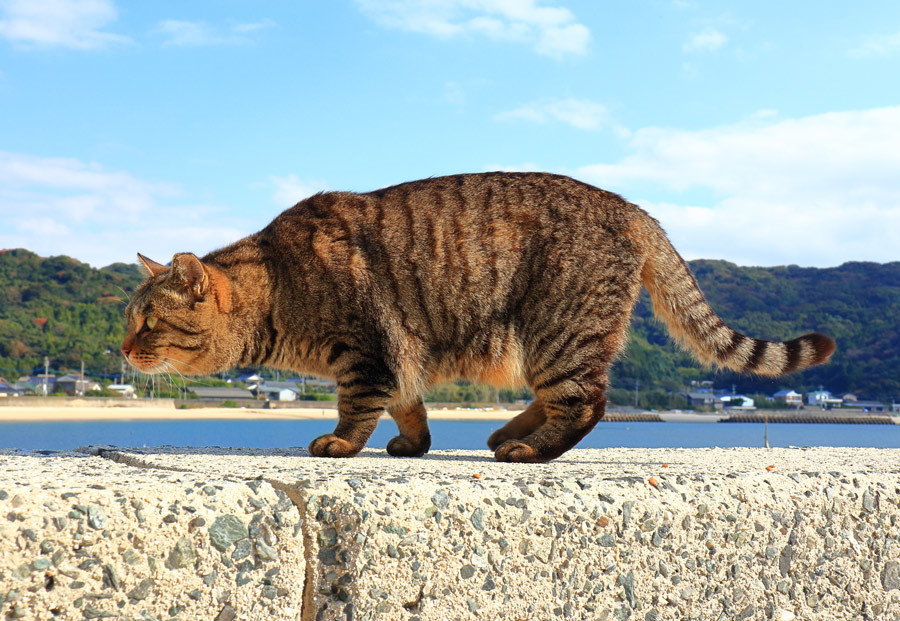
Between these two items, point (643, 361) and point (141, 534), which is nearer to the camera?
point (141, 534)

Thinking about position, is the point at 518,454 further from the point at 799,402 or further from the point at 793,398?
the point at 793,398

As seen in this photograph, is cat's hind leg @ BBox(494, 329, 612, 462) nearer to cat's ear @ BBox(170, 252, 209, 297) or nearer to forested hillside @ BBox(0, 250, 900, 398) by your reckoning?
cat's ear @ BBox(170, 252, 209, 297)

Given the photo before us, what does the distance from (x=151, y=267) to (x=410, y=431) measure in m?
1.71

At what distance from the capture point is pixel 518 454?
3.71 meters

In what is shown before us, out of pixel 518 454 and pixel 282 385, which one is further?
pixel 282 385

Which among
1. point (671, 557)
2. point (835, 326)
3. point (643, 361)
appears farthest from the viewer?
point (835, 326)

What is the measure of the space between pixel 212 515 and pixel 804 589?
84.2 inches

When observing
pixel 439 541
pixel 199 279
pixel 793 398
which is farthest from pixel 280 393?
pixel 439 541

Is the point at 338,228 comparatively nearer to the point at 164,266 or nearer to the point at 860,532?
the point at 164,266

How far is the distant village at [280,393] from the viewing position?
202 ft

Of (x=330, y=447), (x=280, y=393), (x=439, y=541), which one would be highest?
(x=330, y=447)

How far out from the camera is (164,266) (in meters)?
4.29

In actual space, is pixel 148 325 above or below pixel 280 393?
above

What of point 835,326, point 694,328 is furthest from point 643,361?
point 694,328
